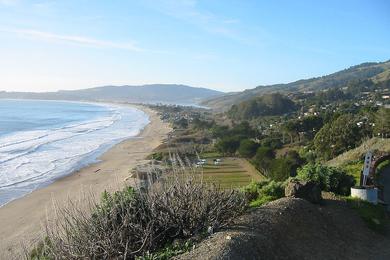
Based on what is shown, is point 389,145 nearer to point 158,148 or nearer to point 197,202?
point 197,202

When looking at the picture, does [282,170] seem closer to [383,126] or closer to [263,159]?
[383,126]

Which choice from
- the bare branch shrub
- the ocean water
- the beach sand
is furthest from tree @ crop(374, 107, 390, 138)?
the bare branch shrub

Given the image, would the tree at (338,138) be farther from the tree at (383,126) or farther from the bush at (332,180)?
the bush at (332,180)

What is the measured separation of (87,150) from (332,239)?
44518 millimetres

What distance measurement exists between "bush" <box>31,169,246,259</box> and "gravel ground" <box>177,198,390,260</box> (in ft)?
1.64

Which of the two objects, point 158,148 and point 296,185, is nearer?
point 296,185

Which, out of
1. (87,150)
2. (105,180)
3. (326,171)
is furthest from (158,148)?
(326,171)

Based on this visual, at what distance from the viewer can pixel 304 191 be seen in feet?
31.4

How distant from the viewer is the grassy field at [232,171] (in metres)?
33.0

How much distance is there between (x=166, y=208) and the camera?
25.1 ft

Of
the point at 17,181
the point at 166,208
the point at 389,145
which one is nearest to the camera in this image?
the point at 166,208

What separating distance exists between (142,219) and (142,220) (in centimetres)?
5

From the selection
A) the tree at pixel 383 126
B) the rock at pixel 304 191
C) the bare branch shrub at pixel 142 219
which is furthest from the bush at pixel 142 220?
the tree at pixel 383 126

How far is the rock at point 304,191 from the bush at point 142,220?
4.53 feet
